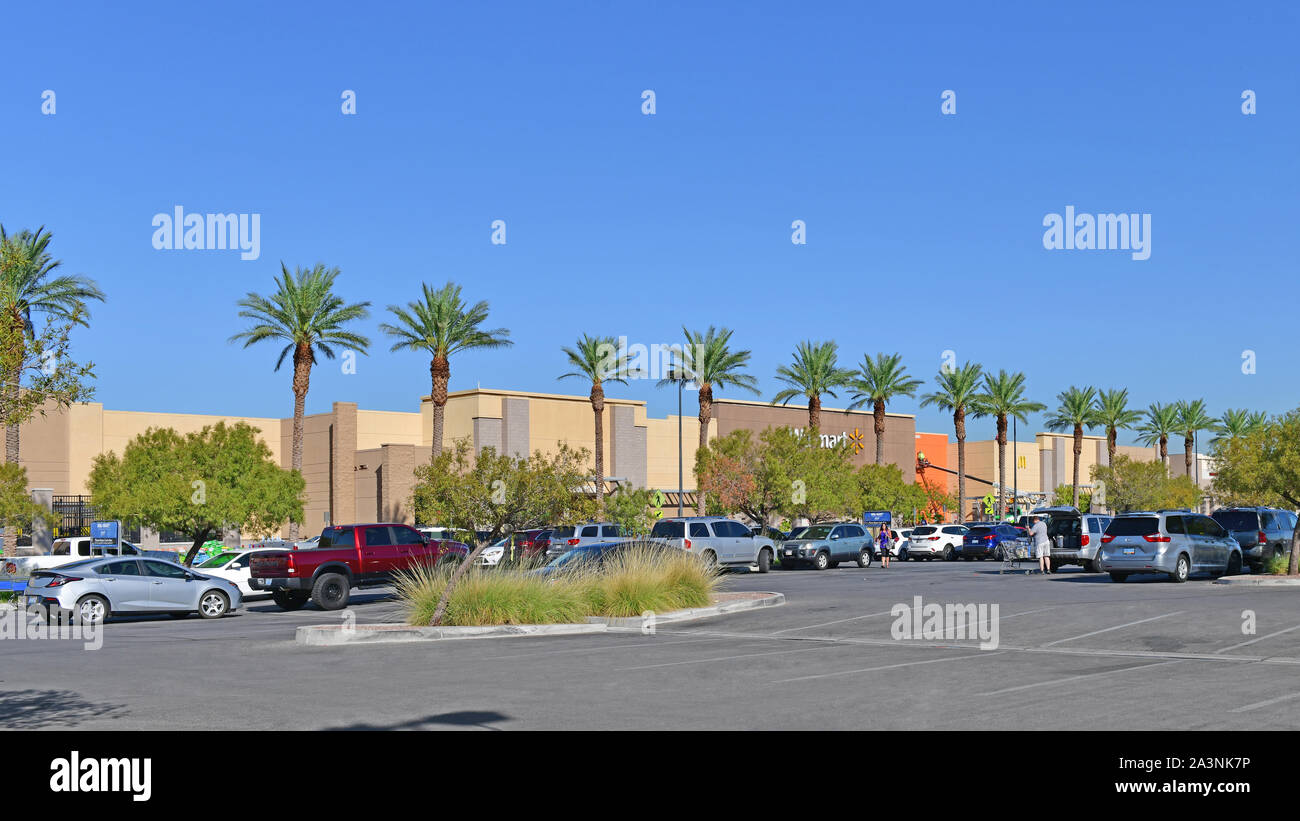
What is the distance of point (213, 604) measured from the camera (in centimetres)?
2744

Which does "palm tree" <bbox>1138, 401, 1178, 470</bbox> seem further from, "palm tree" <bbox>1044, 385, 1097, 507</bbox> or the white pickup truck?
the white pickup truck

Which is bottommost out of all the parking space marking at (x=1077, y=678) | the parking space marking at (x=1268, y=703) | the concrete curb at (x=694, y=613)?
the concrete curb at (x=694, y=613)

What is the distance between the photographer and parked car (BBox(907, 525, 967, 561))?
5881cm

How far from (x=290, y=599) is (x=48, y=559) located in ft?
33.1

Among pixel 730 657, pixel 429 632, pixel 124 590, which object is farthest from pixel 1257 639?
pixel 124 590

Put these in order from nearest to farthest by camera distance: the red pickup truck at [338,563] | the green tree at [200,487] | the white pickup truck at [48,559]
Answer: the red pickup truck at [338,563], the white pickup truck at [48,559], the green tree at [200,487]

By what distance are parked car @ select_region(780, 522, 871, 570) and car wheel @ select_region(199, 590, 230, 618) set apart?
75.7 ft

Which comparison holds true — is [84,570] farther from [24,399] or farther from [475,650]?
[475,650]

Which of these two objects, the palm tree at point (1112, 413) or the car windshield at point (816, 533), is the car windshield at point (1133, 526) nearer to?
the car windshield at point (816, 533)

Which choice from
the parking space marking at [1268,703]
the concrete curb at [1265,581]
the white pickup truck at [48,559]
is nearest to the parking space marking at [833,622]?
the parking space marking at [1268,703]

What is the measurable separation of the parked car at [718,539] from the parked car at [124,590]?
1394cm

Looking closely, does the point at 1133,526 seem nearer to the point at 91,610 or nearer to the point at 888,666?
the point at 888,666

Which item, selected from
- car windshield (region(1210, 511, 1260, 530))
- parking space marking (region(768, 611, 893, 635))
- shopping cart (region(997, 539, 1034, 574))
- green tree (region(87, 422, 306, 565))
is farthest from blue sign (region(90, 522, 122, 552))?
car windshield (region(1210, 511, 1260, 530))

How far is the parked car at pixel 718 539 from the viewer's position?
38438 mm
